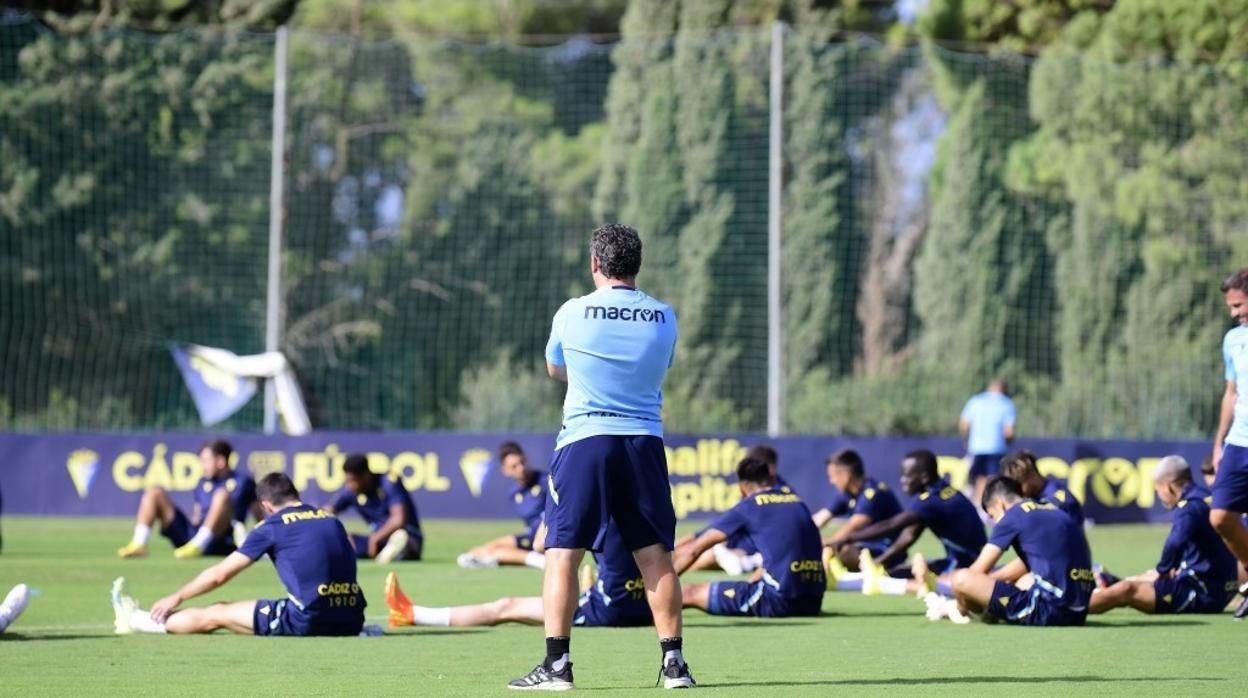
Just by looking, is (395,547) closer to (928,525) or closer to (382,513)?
(382,513)

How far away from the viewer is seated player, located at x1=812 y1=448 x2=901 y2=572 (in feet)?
54.6

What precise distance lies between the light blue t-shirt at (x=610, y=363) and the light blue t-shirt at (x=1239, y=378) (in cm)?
487

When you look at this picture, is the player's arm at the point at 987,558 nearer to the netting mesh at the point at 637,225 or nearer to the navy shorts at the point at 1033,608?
the navy shorts at the point at 1033,608

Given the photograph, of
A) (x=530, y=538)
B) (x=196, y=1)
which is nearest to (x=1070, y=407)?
(x=530, y=538)

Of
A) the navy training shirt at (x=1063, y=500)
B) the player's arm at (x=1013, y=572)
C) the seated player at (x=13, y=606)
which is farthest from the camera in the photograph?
the navy training shirt at (x=1063, y=500)

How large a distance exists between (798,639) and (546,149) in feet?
94.2

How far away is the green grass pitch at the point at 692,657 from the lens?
30.9ft

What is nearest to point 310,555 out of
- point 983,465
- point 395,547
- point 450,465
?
point 395,547

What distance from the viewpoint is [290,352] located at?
120 ft

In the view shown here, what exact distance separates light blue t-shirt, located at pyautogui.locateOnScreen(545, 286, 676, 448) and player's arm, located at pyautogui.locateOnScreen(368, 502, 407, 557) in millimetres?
10920

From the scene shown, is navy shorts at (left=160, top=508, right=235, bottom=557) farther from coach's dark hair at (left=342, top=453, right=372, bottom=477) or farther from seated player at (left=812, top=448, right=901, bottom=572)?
seated player at (left=812, top=448, right=901, bottom=572)

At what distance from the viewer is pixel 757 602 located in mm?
13641

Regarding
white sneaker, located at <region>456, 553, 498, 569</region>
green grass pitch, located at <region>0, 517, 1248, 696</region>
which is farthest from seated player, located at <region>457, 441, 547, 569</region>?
green grass pitch, located at <region>0, 517, 1248, 696</region>

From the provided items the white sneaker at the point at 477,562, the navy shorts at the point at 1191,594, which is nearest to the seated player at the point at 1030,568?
the navy shorts at the point at 1191,594
